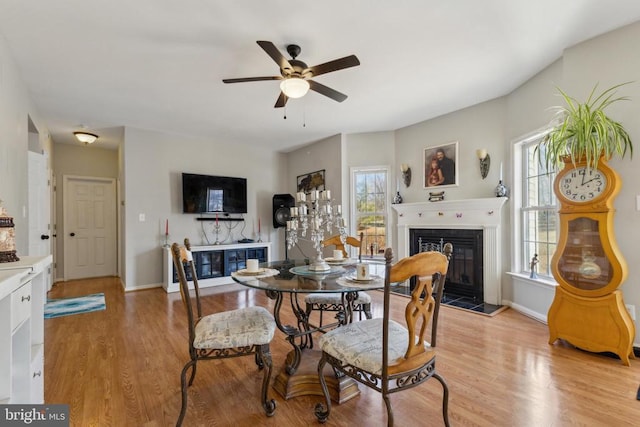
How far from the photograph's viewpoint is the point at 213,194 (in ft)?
→ 17.0

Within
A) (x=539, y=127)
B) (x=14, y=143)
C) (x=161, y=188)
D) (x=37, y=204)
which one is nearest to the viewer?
(x=14, y=143)

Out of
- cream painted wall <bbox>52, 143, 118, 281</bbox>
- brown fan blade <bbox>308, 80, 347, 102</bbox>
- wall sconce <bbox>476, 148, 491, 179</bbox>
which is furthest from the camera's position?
cream painted wall <bbox>52, 143, 118, 281</bbox>

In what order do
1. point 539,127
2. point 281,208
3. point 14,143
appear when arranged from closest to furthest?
point 14,143
point 539,127
point 281,208

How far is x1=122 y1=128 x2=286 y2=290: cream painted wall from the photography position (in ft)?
15.0

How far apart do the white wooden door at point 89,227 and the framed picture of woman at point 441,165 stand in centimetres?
582

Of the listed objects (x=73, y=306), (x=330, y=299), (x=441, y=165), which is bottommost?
(x=73, y=306)

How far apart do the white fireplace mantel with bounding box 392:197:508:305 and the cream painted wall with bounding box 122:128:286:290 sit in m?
3.27

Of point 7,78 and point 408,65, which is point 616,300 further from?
point 7,78

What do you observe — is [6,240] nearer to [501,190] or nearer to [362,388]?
[362,388]

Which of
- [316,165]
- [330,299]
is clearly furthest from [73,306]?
[316,165]

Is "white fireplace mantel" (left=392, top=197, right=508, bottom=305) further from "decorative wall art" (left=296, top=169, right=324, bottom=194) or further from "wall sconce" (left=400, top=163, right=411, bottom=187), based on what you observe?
"decorative wall art" (left=296, top=169, right=324, bottom=194)

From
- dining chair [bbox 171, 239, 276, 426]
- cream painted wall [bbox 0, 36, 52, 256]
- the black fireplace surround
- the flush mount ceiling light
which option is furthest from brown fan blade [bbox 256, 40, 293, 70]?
the flush mount ceiling light

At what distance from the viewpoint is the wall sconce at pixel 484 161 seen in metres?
3.72

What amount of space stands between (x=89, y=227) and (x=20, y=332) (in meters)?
5.20
